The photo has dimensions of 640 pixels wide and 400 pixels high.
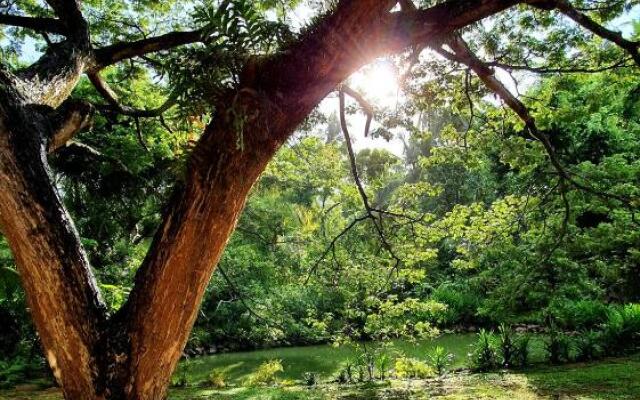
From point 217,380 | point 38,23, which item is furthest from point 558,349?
point 38,23

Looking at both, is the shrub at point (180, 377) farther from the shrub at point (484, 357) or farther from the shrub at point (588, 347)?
the shrub at point (588, 347)

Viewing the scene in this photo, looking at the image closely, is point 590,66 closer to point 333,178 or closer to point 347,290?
point 333,178

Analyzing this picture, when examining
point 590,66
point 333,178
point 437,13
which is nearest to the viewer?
point 437,13

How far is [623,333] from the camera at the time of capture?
654 cm

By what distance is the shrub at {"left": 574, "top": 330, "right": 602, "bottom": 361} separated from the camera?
6438 millimetres

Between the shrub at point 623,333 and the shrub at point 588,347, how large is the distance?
13cm

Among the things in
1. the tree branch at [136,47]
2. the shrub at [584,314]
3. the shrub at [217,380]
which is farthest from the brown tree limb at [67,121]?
the shrub at [584,314]

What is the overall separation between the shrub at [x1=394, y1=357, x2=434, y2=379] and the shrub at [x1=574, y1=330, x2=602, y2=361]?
7.21ft

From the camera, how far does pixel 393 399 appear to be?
489cm

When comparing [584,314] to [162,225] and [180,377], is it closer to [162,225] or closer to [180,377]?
[180,377]

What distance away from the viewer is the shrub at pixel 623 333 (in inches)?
257

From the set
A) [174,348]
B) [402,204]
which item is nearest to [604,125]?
[402,204]

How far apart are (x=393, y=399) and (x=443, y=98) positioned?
3.32 meters

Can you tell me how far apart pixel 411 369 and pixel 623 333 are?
3.21 meters
